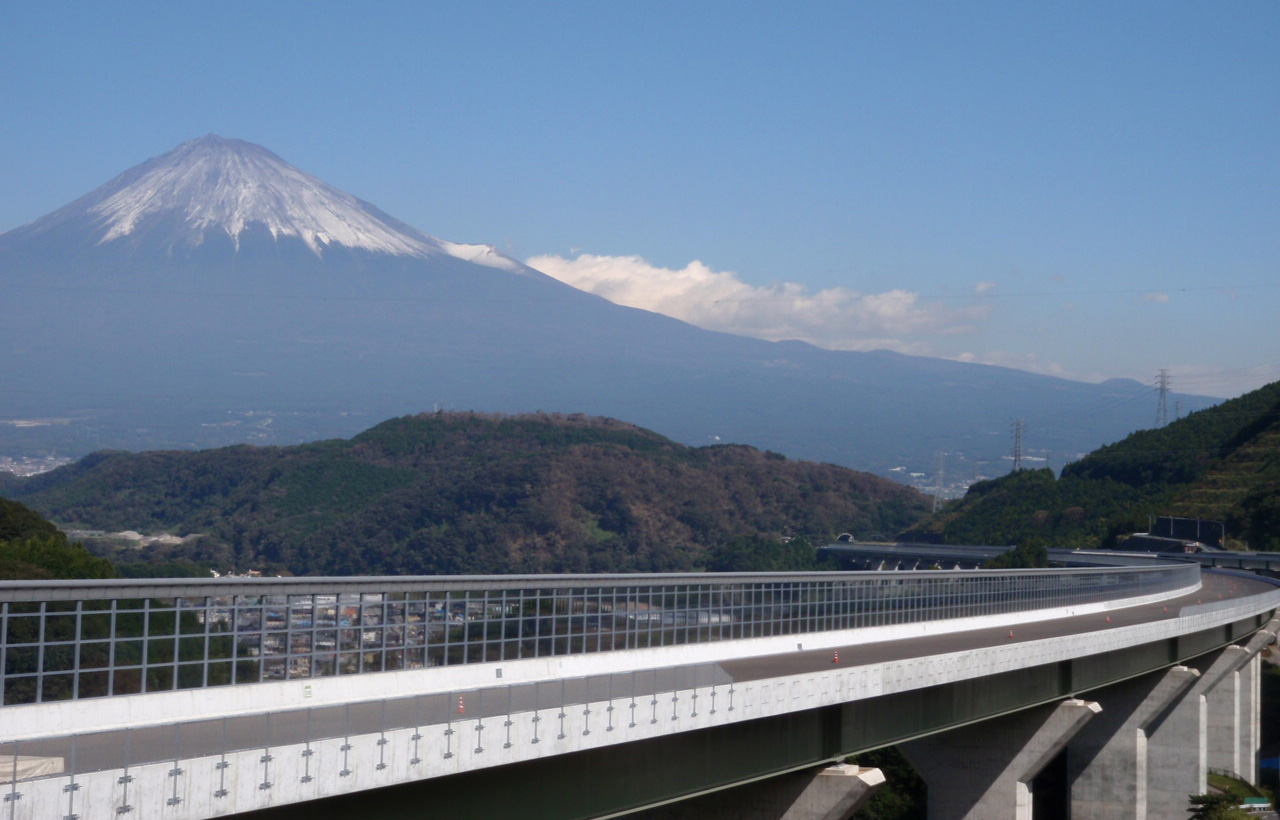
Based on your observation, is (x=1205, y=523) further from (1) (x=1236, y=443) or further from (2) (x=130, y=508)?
(2) (x=130, y=508)

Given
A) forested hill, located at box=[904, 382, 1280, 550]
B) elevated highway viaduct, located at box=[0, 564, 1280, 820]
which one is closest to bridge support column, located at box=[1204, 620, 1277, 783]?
elevated highway viaduct, located at box=[0, 564, 1280, 820]

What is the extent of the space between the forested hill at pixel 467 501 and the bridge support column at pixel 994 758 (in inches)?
4119

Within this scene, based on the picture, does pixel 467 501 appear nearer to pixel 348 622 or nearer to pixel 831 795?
pixel 831 795

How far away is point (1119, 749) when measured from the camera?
4206 centimetres

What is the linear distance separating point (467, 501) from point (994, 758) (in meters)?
127

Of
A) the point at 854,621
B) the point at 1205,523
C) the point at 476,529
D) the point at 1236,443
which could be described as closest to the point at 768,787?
the point at 854,621

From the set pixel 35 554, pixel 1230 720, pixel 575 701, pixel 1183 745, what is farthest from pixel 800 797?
pixel 1230 720

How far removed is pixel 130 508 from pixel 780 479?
8462 cm

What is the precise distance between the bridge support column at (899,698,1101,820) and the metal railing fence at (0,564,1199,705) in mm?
4070

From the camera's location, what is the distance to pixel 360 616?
62.5ft

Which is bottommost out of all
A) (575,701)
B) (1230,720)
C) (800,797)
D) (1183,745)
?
(1230,720)

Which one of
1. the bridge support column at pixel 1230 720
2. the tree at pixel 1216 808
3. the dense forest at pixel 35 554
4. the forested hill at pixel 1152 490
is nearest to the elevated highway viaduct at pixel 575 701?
the tree at pixel 1216 808

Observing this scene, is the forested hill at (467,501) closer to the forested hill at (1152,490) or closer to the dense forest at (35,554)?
the forested hill at (1152,490)

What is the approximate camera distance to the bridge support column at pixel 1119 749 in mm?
42000
